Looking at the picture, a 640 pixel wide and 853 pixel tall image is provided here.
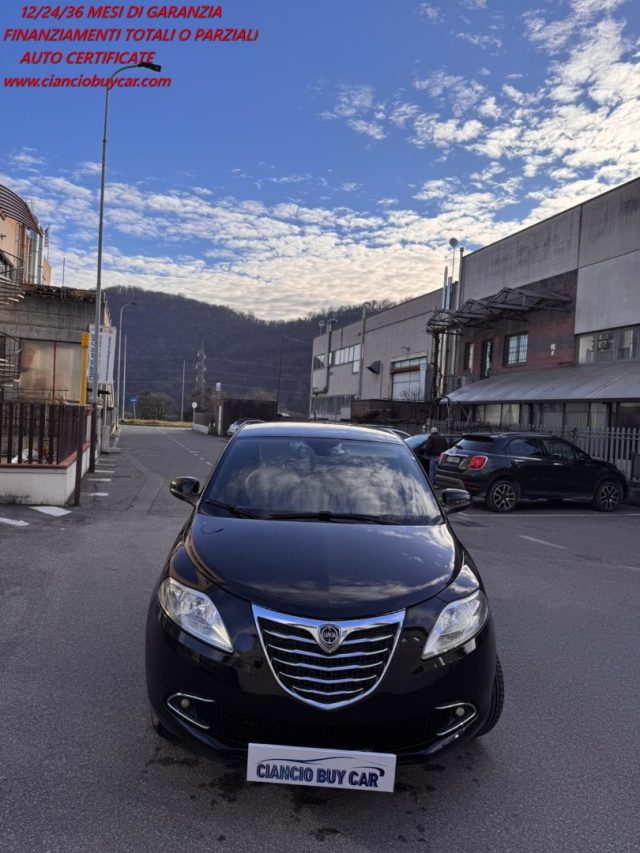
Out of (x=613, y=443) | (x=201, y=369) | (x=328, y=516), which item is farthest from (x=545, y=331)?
(x=201, y=369)

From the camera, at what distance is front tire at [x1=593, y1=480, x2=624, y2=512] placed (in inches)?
567

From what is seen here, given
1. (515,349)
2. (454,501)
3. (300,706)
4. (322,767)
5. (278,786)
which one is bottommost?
(278,786)

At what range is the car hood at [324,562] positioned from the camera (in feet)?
9.39

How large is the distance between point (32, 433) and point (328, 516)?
26.9 ft

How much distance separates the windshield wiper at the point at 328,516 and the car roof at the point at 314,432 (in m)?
1.01

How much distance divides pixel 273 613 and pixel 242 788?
867 millimetres

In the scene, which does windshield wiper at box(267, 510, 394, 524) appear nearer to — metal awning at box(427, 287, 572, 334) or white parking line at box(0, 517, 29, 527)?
white parking line at box(0, 517, 29, 527)

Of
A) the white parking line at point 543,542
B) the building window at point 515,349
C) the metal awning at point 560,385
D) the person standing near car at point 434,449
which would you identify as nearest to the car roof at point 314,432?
the white parking line at point 543,542

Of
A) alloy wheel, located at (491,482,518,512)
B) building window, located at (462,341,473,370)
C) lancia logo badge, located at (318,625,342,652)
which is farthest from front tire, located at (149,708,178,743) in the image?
building window, located at (462,341,473,370)

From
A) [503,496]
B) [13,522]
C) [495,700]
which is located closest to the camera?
[495,700]

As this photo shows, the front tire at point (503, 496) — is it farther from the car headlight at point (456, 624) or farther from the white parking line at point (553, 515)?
the car headlight at point (456, 624)

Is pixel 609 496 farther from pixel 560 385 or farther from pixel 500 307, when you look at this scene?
pixel 500 307

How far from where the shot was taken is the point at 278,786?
299 centimetres

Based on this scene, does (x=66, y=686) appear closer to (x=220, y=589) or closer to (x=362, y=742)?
(x=220, y=589)
